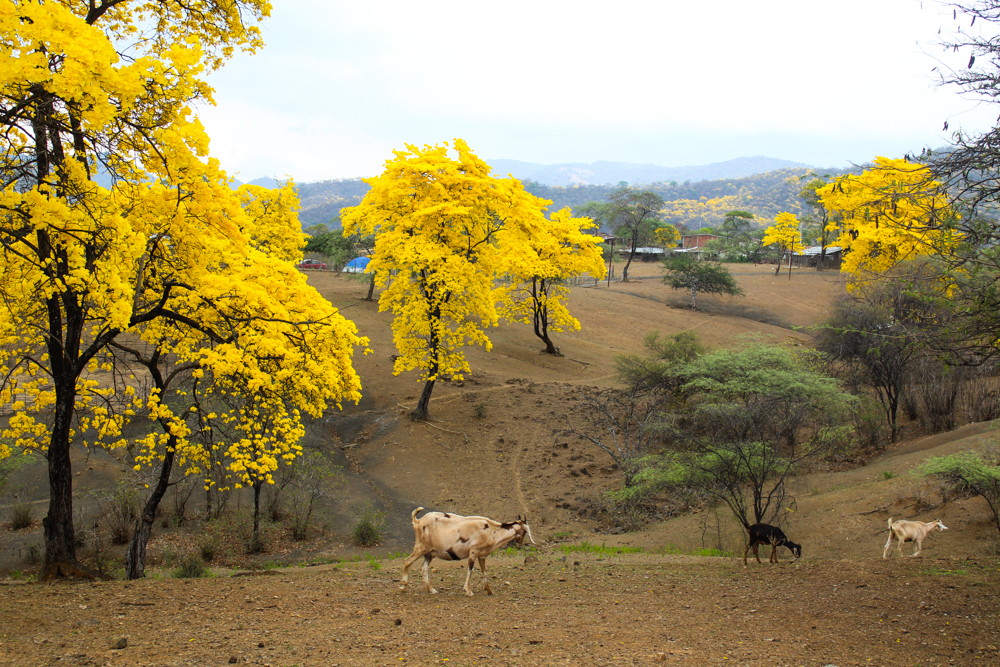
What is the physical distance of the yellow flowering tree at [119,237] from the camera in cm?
694

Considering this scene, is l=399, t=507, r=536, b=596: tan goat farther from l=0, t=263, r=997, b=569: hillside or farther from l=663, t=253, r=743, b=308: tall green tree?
l=663, t=253, r=743, b=308: tall green tree

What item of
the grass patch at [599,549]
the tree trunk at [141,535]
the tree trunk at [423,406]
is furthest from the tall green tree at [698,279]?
the tree trunk at [141,535]

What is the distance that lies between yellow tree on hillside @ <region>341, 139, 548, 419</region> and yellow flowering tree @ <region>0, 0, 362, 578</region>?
9.35 m

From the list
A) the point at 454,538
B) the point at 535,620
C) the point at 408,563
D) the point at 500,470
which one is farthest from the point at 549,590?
the point at 500,470

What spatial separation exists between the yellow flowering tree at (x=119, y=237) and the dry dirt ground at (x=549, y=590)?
2.88 metres

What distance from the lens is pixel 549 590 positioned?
874 centimetres

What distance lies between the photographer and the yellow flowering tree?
694 centimetres

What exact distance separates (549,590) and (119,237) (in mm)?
7258

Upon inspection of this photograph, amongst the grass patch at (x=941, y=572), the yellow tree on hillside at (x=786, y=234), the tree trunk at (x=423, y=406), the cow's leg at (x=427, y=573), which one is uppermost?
the yellow tree on hillside at (x=786, y=234)

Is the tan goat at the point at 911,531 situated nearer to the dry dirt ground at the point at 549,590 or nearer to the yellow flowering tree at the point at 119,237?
the dry dirt ground at the point at 549,590

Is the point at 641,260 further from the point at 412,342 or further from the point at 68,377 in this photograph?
the point at 68,377

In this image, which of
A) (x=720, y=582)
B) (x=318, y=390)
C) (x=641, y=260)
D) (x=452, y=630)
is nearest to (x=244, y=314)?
(x=318, y=390)

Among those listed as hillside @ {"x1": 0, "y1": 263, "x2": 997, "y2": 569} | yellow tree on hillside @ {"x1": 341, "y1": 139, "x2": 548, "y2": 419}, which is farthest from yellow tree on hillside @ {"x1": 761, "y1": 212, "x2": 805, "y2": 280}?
yellow tree on hillside @ {"x1": 341, "y1": 139, "x2": 548, "y2": 419}

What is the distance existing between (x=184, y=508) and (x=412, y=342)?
8.37m
